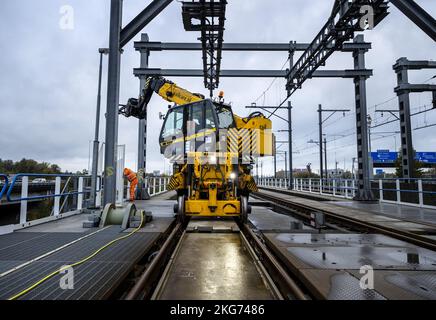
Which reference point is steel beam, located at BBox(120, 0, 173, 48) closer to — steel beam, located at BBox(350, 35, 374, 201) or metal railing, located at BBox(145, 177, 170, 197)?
metal railing, located at BBox(145, 177, 170, 197)

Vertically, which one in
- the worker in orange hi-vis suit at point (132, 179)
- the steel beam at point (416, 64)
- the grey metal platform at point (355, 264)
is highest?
the steel beam at point (416, 64)

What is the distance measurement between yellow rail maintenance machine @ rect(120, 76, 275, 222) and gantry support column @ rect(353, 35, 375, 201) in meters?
7.14

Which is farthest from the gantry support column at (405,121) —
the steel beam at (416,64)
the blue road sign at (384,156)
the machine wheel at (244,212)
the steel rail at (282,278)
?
the blue road sign at (384,156)

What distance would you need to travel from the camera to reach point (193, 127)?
7.19m

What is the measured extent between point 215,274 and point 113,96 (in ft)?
16.7

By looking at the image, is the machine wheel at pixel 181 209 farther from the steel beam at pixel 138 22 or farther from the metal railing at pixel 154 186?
the metal railing at pixel 154 186

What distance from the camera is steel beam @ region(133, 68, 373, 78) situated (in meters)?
12.8

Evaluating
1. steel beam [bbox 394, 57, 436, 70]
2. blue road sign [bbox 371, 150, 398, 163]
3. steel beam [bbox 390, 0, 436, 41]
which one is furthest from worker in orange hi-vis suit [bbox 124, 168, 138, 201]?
blue road sign [bbox 371, 150, 398, 163]

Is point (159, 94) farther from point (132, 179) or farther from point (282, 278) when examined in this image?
point (282, 278)

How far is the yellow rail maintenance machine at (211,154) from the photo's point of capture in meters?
6.47

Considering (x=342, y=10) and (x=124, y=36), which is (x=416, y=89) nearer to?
(x=342, y=10)

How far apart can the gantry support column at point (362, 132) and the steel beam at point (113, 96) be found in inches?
465
